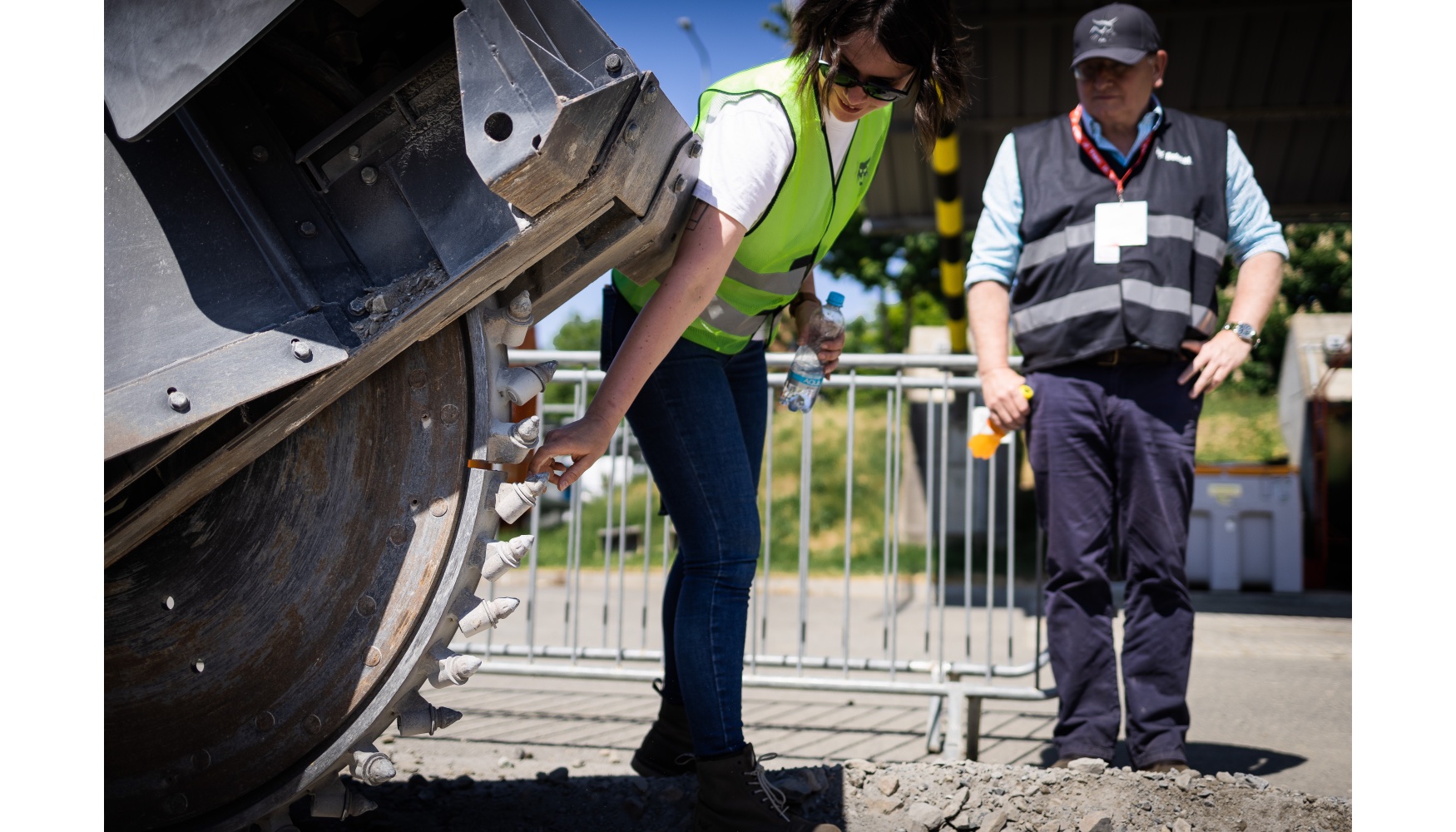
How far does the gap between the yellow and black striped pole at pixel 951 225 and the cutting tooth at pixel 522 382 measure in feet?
22.5

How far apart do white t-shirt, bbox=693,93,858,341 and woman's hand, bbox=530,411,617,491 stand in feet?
1.52

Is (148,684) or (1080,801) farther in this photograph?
(1080,801)

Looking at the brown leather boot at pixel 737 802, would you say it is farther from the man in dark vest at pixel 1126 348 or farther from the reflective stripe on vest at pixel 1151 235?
the reflective stripe on vest at pixel 1151 235

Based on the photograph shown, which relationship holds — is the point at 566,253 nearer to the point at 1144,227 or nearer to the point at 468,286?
the point at 468,286

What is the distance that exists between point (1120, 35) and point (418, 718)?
272cm

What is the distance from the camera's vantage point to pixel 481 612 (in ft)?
6.01

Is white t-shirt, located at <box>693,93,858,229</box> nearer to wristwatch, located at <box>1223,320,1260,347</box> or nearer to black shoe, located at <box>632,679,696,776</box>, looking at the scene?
black shoe, located at <box>632,679,696,776</box>

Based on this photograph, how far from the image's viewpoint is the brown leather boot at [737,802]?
231cm

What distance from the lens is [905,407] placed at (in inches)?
236

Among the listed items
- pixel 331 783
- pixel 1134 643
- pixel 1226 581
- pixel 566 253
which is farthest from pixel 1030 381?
pixel 1226 581

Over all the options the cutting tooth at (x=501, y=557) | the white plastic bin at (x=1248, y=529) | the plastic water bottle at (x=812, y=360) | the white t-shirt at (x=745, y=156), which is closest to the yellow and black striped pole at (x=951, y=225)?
the white plastic bin at (x=1248, y=529)

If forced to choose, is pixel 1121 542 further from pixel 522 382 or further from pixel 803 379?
pixel 522 382

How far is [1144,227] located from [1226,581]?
7.17m

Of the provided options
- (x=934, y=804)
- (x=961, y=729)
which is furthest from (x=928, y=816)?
(x=961, y=729)
